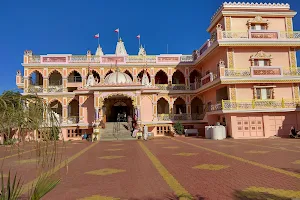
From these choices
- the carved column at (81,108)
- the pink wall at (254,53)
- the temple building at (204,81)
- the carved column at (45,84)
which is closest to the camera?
the temple building at (204,81)

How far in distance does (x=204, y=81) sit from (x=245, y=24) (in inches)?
235

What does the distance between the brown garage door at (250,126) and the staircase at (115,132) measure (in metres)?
8.61

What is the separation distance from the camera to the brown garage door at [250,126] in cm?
1995

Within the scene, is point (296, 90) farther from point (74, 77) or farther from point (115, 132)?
point (74, 77)

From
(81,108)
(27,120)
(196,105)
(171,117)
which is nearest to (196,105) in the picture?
(196,105)

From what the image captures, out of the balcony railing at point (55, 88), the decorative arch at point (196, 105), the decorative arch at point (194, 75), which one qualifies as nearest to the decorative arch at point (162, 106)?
the decorative arch at point (196, 105)

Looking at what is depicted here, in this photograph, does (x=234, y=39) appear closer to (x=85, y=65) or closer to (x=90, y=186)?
(x=85, y=65)

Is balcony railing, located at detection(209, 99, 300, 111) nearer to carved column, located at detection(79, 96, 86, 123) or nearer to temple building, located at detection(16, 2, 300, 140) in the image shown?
temple building, located at detection(16, 2, 300, 140)

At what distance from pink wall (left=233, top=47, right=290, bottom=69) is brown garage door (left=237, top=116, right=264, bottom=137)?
13.9 ft

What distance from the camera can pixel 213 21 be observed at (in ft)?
77.5

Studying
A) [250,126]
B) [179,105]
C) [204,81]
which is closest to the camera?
[250,126]

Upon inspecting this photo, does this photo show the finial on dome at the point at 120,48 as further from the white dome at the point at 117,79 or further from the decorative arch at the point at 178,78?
the white dome at the point at 117,79

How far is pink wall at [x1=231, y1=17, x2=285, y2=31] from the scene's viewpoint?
21748mm

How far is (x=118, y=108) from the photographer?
29.7 metres
